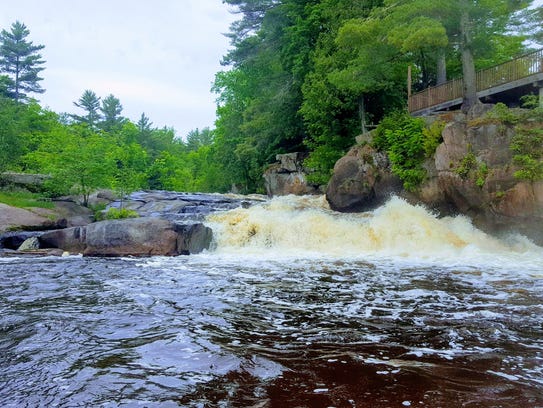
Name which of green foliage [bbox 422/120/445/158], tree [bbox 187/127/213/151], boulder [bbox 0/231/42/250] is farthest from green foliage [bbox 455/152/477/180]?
tree [bbox 187/127/213/151]

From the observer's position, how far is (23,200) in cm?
1973

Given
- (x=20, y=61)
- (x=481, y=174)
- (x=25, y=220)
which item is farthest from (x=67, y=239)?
(x=20, y=61)

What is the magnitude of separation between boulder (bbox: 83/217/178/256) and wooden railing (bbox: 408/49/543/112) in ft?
43.7

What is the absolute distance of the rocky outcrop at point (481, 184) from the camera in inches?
480

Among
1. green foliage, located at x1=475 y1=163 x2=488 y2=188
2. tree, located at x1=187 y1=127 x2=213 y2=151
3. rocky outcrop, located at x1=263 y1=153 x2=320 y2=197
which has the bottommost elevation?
green foliage, located at x1=475 y1=163 x2=488 y2=188

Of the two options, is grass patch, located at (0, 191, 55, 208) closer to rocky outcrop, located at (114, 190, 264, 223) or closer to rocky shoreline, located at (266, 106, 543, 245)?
rocky outcrop, located at (114, 190, 264, 223)

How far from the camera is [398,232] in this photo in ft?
46.0

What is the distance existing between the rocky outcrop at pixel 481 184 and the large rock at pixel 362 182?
1074 millimetres

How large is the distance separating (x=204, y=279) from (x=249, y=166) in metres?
26.6

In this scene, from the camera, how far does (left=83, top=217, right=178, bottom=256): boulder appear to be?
1409cm

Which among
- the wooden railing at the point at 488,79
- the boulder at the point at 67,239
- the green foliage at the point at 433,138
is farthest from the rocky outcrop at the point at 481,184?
the boulder at the point at 67,239

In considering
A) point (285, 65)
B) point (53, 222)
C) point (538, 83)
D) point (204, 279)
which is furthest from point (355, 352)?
point (285, 65)

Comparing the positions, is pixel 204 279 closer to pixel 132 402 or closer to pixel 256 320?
pixel 256 320

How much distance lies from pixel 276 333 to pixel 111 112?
74.8 m
